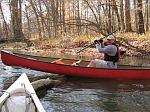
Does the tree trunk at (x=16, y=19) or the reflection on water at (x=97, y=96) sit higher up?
the tree trunk at (x=16, y=19)

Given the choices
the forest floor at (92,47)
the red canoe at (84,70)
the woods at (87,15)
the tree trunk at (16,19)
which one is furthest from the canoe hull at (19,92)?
the tree trunk at (16,19)

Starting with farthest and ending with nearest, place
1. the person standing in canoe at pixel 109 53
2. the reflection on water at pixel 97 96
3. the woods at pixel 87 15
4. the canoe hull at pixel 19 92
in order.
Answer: the woods at pixel 87 15, the person standing in canoe at pixel 109 53, the reflection on water at pixel 97 96, the canoe hull at pixel 19 92

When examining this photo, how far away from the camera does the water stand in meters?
9.11

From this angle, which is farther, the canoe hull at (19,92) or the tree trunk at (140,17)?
the tree trunk at (140,17)

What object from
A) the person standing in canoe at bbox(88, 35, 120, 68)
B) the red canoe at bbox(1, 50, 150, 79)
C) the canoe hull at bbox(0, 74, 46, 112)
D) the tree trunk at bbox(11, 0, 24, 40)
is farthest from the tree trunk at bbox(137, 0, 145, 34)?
the canoe hull at bbox(0, 74, 46, 112)

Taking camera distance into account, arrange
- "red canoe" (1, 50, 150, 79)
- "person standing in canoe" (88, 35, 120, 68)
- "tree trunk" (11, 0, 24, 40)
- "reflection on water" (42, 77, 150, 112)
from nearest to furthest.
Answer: "reflection on water" (42, 77, 150, 112)
"red canoe" (1, 50, 150, 79)
"person standing in canoe" (88, 35, 120, 68)
"tree trunk" (11, 0, 24, 40)

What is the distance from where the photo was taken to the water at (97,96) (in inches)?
359

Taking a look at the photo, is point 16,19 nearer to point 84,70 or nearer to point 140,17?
point 140,17

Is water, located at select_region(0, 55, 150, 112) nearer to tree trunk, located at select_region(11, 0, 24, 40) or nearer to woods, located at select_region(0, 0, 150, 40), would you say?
woods, located at select_region(0, 0, 150, 40)

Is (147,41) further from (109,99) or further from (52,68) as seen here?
(109,99)

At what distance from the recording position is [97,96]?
34.7 ft

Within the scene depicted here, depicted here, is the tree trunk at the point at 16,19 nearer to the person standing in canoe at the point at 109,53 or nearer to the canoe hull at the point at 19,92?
the person standing in canoe at the point at 109,53

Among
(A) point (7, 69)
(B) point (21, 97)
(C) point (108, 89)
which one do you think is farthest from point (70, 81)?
(B) point (21, 97)

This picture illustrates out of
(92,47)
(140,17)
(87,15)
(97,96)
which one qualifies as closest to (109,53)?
(97,96)
